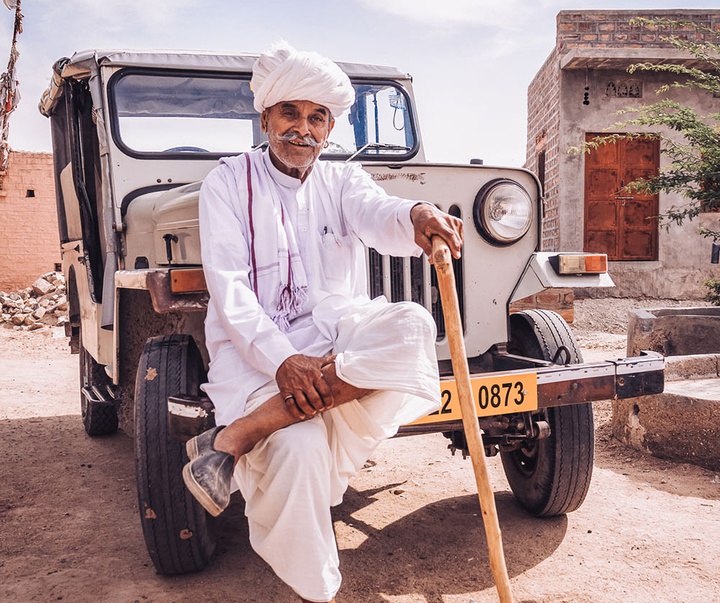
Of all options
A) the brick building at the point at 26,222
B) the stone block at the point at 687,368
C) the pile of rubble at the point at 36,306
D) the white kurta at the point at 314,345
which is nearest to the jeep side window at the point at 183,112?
the white kurta at the point at 314,345

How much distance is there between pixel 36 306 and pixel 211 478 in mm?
11669

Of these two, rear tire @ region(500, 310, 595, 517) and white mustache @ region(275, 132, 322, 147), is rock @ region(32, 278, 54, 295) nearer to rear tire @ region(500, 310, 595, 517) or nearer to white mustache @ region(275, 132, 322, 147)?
rear tire @ region(500, 310, 595, 517)

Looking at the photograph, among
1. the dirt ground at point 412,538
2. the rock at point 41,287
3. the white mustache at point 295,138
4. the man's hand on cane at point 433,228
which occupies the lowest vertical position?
the dirt ground at point 412,538

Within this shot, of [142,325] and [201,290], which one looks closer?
[201,290]

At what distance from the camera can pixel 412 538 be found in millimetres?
3006

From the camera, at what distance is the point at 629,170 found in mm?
10367

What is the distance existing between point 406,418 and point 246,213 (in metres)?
0.84

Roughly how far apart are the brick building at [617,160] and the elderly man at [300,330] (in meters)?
8.09

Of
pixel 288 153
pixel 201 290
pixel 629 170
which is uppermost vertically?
pixel 629 170

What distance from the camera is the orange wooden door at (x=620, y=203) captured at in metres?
10.2

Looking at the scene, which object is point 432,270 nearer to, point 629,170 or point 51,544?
point 51,544

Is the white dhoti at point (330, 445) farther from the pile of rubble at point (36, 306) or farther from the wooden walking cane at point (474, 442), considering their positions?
the pile of rubble at point (36, 306)

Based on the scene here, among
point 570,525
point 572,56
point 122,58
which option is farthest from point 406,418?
point 572,56

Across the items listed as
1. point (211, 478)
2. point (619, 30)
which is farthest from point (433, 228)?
point (619, 30)
